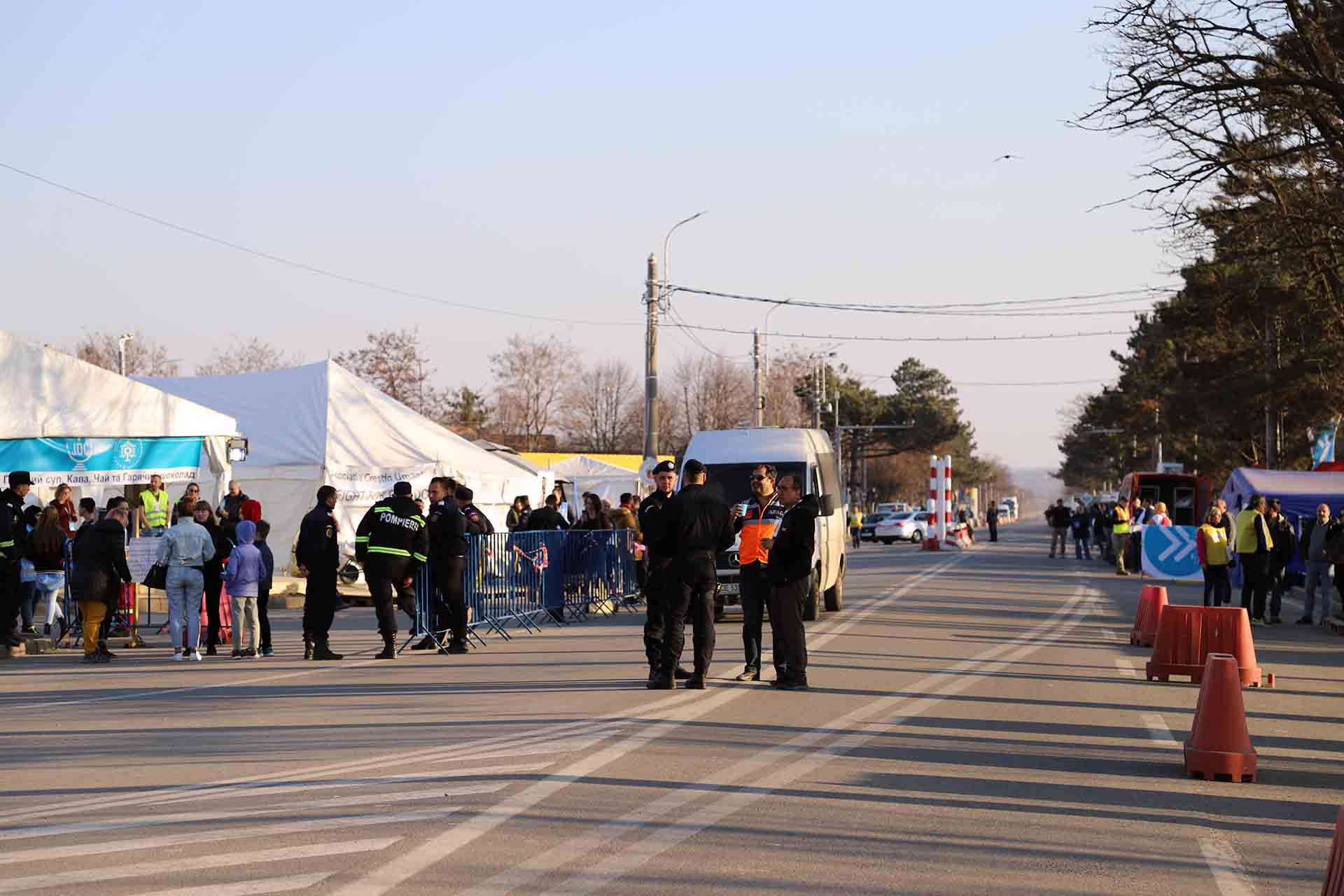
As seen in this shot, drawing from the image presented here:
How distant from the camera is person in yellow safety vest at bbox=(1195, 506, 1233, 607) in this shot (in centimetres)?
2306

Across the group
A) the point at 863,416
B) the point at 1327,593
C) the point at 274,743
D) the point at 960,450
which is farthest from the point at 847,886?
the point at 960,450

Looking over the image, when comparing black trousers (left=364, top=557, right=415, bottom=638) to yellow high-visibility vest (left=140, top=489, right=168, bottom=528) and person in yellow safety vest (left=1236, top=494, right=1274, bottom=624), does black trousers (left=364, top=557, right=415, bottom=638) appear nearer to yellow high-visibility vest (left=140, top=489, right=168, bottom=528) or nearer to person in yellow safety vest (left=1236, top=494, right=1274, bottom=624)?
yellow high-visibility vest (left=140, top=489, right=168, bottom=528)

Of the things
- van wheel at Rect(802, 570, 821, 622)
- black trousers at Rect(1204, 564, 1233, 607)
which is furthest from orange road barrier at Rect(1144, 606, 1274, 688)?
black trousers at Rect(1204, 564, 1233, 607)

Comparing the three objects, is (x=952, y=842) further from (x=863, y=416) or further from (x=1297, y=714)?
(x=863, y=416)

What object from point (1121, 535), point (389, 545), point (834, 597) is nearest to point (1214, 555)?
point (834, 597)

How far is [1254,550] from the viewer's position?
23688 millimetres

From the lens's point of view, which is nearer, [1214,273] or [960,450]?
[1214,273]

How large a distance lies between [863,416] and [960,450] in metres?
34.4

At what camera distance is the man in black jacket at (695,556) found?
13961mm

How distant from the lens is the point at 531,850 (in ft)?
23.6

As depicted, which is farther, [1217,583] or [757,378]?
[757,378]

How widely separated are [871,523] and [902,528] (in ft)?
10.7

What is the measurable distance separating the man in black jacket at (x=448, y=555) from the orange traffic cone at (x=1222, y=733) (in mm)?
9973

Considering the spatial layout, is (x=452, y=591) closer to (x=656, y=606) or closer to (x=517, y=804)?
(x=656, y=606)
